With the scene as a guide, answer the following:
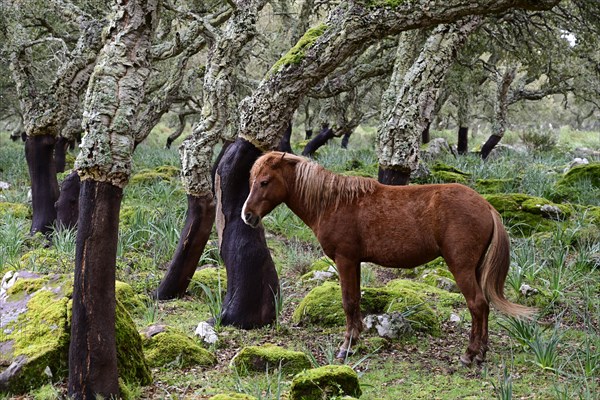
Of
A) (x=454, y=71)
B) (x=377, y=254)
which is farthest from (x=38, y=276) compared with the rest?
(x=454, y=71)

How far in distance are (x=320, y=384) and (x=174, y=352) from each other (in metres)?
1.65

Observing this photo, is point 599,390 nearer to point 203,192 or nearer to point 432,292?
point 432,292

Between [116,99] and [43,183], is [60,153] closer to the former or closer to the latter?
[43,183]

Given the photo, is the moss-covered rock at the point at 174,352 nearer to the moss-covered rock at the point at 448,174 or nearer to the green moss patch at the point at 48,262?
the green moss patch at the point at 48,262

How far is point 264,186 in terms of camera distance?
209 inches

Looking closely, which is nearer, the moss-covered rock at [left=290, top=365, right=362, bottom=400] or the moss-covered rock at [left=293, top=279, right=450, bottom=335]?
the moss-covered rock at [left=290, top=365, right=362, bottom=400]

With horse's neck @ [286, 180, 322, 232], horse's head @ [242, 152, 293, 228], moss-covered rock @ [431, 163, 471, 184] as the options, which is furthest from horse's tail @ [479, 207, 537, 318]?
moss-covered rock @ [431, 163, 471, 184]

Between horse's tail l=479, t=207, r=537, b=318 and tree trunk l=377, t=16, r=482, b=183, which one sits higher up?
tree trunk l=377, t=16, r=482, b=183

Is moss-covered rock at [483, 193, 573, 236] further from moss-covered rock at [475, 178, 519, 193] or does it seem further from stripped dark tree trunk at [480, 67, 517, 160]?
stripped dark tree trunk at [480, 67, 517, 160]

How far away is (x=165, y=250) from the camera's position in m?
8.60

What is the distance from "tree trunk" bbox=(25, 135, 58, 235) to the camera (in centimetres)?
1022

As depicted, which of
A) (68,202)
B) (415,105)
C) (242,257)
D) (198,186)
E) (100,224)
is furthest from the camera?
(68,202)

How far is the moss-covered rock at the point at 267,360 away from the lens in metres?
4.69

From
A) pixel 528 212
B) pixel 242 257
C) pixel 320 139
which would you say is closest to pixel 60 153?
pixel 320 139
